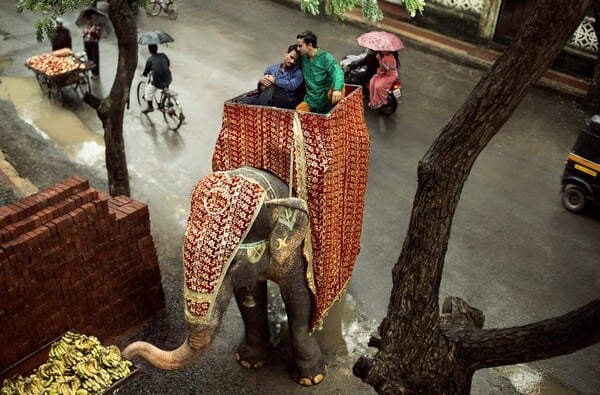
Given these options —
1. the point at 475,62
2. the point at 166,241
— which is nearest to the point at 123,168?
the point at 166,241

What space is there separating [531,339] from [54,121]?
31.2ft

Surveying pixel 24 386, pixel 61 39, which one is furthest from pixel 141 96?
pixel 24 386

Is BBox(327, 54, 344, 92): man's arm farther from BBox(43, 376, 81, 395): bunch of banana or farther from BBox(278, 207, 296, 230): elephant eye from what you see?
BBox(43, 376, 81, 395): bunch of banana

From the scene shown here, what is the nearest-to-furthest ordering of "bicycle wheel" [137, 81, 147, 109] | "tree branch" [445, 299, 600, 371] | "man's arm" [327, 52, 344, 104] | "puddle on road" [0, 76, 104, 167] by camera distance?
1. "tree branch" [445, 299, 600, 371]
2. "man's arm" [327, 52, 344, 104]
3. "puddle on road" [0, 76, 104, 167]
4. "bicycle wheel" [137, 81, 147, 109]

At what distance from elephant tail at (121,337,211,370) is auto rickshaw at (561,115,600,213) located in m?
5.82

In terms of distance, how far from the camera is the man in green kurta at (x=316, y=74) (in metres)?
6.56

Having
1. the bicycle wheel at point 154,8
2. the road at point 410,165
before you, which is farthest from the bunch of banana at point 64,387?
the bicycle wheel at point 154,8

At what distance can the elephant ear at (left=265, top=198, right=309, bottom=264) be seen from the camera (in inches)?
207

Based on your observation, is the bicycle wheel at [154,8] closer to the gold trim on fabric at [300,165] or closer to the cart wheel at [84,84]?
the cart wheel at [84,84]

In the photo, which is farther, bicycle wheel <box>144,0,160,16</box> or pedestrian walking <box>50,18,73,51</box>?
bicycle wheel <box>144,0,160,16</box>

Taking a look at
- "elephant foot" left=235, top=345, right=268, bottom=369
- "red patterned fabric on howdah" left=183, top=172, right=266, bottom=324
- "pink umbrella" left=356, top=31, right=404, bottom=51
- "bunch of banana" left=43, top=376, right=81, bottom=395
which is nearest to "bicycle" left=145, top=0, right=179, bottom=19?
"pink umbrella" left=356, top=31, right=404, bottom=51

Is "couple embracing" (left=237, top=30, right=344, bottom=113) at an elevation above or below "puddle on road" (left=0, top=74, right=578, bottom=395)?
above

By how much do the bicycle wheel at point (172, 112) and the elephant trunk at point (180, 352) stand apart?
20.6 feet

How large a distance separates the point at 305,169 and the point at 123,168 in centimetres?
370
